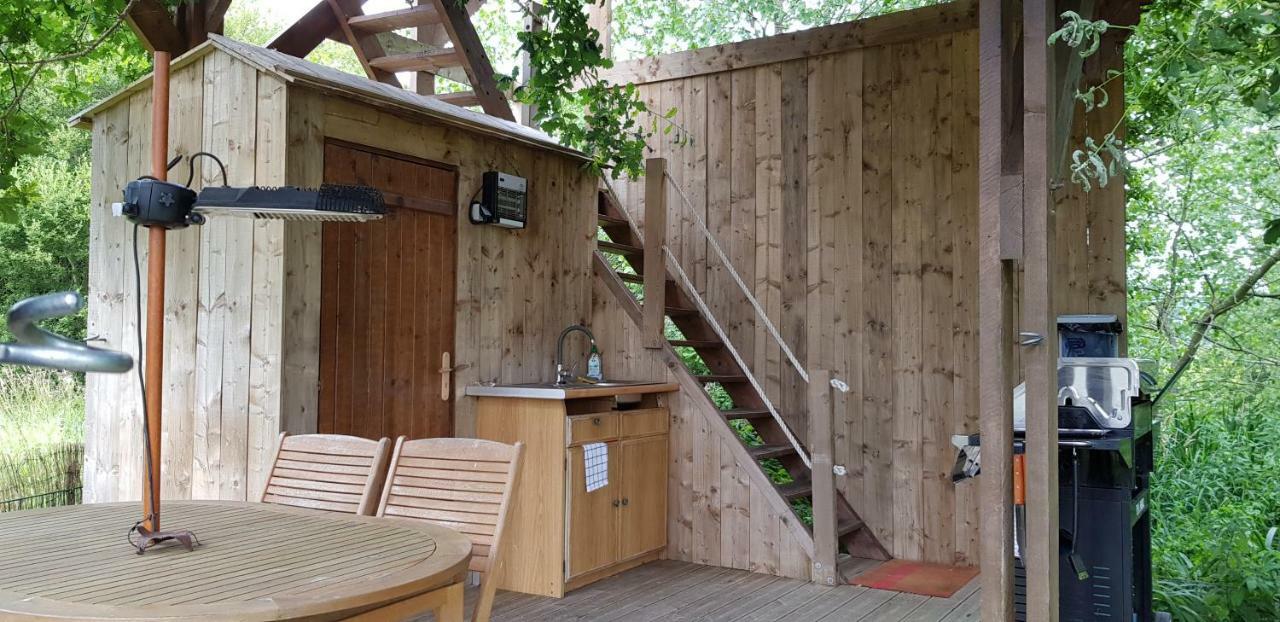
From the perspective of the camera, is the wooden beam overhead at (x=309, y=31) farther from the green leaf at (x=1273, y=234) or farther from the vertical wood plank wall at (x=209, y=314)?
the green leaf at (x=1273, y=234)

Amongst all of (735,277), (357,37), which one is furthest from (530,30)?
(735,277)

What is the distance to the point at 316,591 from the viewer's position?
1755mm

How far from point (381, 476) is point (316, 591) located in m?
2.63

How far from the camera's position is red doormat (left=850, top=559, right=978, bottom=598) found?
4555 millimetres

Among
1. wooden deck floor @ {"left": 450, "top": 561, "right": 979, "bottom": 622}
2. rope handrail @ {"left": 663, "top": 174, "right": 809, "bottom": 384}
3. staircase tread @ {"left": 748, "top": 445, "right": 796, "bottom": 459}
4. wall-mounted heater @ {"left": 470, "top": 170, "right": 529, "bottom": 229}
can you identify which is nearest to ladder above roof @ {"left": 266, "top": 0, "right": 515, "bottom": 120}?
wall-mounted heater @ {"left": 470, "top": 170, "right": 529, "bottom": 229}

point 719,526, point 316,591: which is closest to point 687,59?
point 719,526

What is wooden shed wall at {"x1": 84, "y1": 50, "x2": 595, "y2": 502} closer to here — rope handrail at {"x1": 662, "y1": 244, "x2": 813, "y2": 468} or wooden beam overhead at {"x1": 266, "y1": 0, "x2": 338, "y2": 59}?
wooden beam overhead at {"x1": 266, "y1": 0, "x2": 338, "y2": 59}

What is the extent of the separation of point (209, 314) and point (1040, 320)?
125 inches

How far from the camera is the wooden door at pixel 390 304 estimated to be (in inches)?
160

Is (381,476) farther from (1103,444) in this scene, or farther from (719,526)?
(1103,444)

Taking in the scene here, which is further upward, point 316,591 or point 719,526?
point 316,591

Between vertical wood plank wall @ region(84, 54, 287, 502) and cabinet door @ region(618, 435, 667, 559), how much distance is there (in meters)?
1.80

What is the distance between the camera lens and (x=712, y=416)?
16.5 feet

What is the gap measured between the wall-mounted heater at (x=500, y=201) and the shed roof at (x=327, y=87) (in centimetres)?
22
